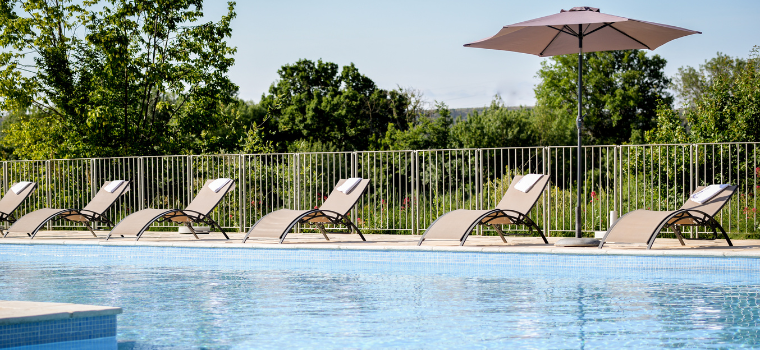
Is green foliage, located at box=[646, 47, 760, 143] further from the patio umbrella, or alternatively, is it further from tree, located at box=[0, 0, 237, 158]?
tree, located at box=[0, 0, 237, 158]

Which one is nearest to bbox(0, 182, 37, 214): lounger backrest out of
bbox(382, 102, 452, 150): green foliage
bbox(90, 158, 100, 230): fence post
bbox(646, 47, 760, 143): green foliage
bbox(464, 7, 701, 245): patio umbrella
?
bbox(90, 158, 100, 230): fence post

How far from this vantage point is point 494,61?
28.7m

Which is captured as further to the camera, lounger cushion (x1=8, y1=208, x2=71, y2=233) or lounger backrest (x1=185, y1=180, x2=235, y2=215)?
lounger cushion (x1=8, y1=208, x2=71, y2=233)

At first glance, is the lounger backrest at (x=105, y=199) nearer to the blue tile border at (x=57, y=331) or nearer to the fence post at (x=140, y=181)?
the fence post at (x=140, y=181)

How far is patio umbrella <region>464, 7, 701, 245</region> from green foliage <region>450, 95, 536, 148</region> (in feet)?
68.6

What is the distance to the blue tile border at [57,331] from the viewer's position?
3.22 metres

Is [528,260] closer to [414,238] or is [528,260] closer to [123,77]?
[414,238]

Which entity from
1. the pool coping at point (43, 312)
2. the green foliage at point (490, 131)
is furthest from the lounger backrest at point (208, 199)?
the green foliage at point (490, 131)

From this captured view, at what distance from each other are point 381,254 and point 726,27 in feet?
87.8

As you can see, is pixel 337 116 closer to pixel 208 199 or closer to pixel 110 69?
pixel 110 69

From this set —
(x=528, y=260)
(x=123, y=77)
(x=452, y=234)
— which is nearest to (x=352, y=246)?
(x=452, y=234)

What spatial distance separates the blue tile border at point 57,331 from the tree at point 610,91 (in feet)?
131

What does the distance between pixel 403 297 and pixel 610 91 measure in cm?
4320

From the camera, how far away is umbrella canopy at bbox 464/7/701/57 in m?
7.52
